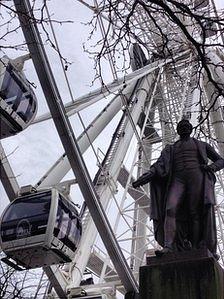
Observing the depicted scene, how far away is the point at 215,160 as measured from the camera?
6496 mm

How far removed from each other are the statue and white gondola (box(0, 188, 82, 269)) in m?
5.26

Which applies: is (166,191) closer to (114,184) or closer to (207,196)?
(207,196)

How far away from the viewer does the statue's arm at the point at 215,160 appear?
20.8 ft

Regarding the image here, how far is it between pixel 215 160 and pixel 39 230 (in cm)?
569

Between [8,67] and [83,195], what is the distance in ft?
9.87

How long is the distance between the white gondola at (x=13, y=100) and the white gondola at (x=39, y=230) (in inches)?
58.0

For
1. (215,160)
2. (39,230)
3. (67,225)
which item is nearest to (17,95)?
(39,230)

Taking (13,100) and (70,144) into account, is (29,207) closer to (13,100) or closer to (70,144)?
(70,144)

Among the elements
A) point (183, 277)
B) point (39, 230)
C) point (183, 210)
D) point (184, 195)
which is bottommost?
point (183, 277)

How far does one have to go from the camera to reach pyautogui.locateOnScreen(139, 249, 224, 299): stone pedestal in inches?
210

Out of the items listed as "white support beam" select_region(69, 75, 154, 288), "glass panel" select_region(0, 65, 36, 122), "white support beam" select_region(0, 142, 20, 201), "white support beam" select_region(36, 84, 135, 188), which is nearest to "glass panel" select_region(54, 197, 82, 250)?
"white support beam" select_region(36, 84, 135, 188)

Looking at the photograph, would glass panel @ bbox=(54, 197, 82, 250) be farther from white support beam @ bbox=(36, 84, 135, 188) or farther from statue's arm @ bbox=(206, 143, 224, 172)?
statue's arm @ bbox=(206, 143, 224, 172)

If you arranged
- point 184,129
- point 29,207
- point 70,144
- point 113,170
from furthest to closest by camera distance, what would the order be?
point 113,170 → point 29,207 → point 70,144 → point 184,129

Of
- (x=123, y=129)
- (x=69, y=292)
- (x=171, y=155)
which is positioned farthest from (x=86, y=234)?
(x=171, y=155)
